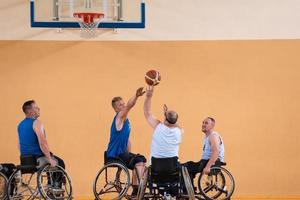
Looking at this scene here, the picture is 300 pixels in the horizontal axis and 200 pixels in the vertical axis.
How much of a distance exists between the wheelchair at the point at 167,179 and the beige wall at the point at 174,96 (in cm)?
228

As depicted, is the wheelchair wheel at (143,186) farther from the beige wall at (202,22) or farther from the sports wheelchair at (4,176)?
the beige wall at (202,22)

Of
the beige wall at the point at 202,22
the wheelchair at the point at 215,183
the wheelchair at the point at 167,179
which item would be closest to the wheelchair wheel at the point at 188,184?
the wheelchair at the point at 167,179

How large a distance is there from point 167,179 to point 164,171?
0.10 metres

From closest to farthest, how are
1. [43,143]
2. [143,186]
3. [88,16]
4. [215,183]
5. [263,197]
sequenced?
[143,186], [43,143], [215,183], [88,16], [263,197]

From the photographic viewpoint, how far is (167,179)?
26.8 ft

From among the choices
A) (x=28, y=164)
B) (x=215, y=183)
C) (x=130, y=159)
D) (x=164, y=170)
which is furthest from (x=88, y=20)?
(x=215, y=183)

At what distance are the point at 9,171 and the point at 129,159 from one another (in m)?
1.43

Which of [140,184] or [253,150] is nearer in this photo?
[140,184]

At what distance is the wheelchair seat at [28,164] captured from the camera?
8391 mm

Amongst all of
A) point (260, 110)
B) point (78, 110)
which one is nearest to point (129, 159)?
point (78, 110)

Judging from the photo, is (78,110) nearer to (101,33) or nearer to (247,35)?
(101,33)

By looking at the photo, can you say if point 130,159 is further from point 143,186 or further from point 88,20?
point 88,20

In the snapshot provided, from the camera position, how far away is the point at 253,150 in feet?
34.6

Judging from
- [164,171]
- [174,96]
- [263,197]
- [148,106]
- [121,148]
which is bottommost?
[263,197]
